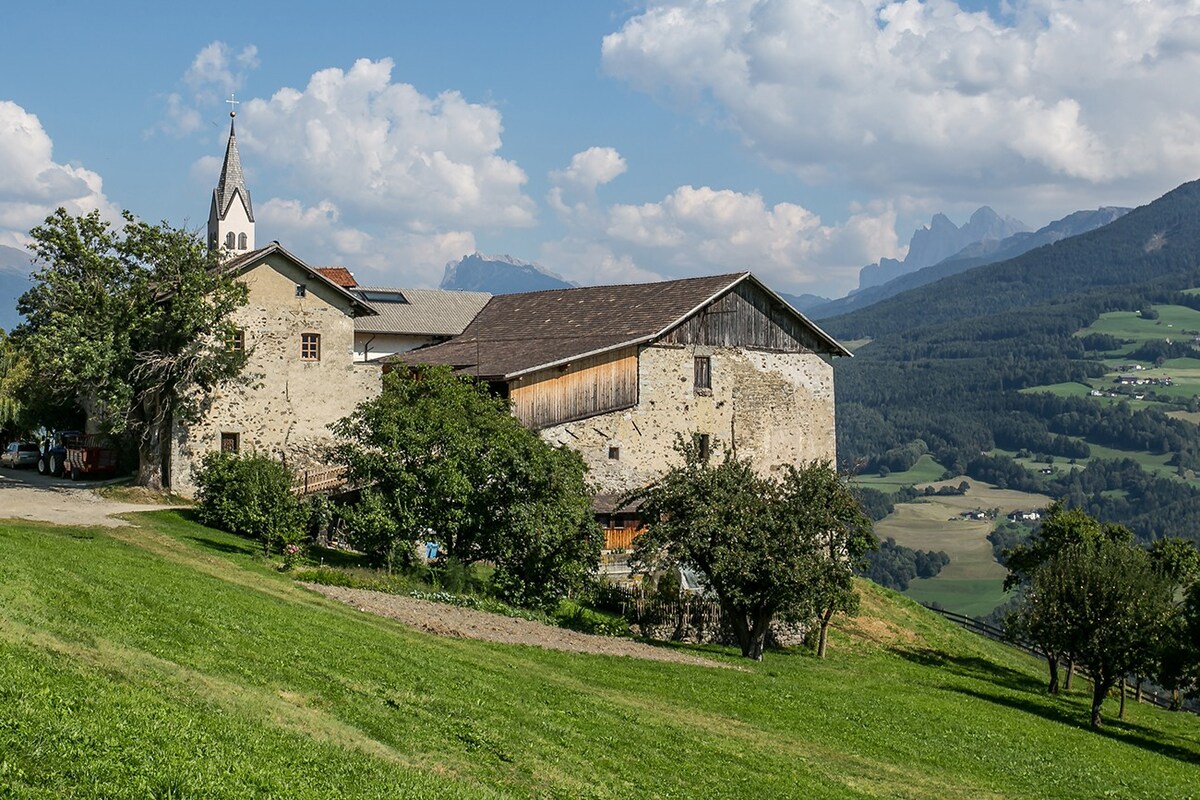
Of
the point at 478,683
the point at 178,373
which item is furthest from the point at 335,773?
the point at 178,373

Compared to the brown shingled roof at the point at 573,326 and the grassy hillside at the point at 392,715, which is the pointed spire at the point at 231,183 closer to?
the brown shingled roof at the point at 573,326

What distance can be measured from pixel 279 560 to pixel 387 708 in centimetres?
1627

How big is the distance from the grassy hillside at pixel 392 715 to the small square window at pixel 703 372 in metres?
19.7

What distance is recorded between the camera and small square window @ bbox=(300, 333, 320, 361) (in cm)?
4328

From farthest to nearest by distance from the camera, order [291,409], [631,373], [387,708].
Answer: [631,373] < [291,409] < [387,708]

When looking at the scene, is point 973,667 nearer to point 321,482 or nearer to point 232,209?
point 321,482

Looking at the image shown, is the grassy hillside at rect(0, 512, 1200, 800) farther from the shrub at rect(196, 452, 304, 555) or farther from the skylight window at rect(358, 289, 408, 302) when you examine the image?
the skylight window at rect(358, 289, 408, 302)

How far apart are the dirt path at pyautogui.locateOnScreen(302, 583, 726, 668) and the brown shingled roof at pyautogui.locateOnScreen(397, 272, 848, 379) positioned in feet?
50.7

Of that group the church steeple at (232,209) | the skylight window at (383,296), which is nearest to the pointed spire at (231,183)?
the church steeple at (232,209)

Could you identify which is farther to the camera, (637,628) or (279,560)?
(637,628)

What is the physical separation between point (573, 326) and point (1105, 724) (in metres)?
26.6

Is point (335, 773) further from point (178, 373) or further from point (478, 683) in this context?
point (178, 373)

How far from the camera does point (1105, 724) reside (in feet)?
108

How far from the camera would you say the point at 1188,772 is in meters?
26.9
